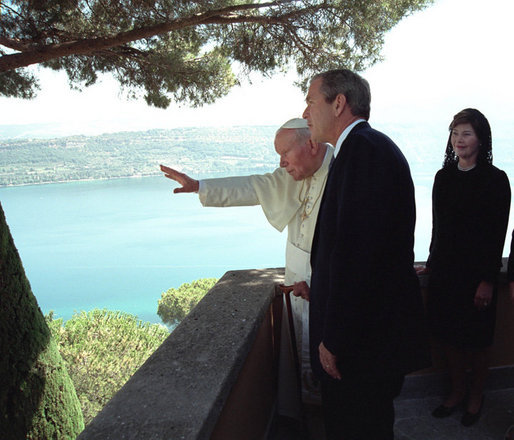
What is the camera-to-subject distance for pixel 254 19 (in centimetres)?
668

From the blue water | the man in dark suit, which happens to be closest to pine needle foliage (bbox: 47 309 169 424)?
the man in dark suit

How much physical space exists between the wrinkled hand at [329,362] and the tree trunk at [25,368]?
2.42 metres

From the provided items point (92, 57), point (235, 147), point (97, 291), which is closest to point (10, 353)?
point (92, 57)

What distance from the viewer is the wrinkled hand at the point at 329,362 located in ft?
4.79

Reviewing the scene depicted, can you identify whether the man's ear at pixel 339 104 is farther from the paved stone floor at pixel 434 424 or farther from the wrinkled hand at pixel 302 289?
the paved stone floor at pixel 434 424

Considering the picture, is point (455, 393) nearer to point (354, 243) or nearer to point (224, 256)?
point (354, 243)

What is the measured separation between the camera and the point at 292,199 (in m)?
2.25

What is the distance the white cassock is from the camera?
7.10ft

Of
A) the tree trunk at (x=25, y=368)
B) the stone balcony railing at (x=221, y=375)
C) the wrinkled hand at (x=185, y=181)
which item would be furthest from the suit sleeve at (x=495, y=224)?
the tree trunk at (x=25, y=368)

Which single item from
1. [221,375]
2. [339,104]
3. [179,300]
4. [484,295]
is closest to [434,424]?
[484,295]

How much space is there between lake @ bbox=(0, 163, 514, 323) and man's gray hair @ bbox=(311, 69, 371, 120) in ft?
151

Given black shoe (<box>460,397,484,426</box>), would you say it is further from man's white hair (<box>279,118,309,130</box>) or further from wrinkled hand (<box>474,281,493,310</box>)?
man's white hair (<box>279,118,309,130</box>)

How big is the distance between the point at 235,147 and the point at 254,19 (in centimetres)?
6323

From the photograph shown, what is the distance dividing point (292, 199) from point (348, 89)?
0.82 m
